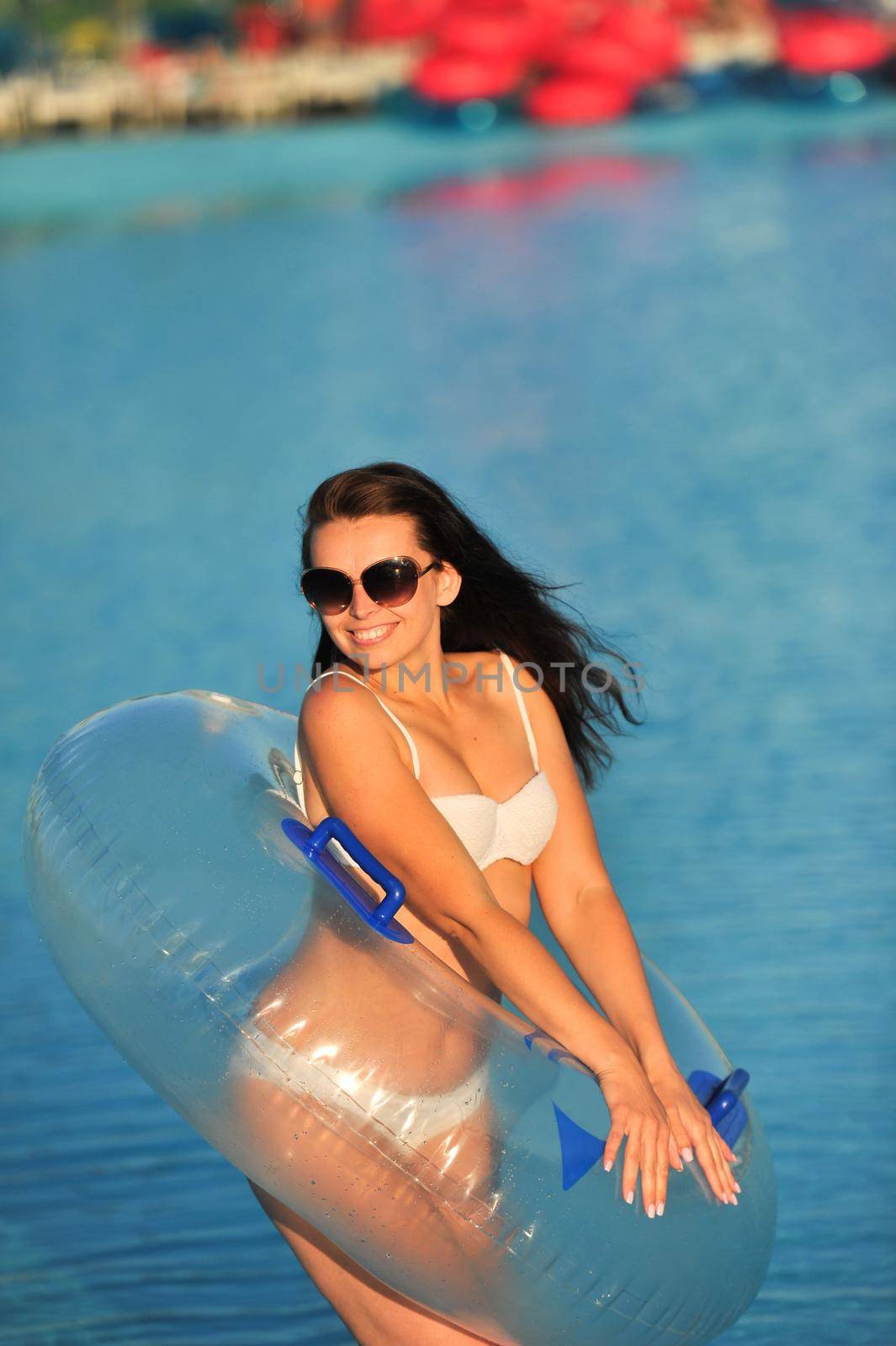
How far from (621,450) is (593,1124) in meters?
7.68

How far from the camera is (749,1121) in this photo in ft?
7.57

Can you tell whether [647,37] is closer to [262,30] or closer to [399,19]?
[399,19]

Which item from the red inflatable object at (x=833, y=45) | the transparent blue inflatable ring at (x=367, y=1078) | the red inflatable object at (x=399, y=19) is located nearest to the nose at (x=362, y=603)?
the transparent blue inflatable ring at (x=367, y=1078)

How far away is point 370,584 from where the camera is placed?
2.21m

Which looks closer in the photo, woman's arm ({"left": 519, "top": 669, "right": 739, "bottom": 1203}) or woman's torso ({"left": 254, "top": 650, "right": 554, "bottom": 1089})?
woman's torso ({"left": 254, "top": 650, "right": 554, "bottom": 1089})

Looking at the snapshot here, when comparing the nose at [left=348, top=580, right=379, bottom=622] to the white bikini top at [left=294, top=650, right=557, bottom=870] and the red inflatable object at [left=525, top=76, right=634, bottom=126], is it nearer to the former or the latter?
the white bikini top at [left=294, top=650, right=557, bottom=870]

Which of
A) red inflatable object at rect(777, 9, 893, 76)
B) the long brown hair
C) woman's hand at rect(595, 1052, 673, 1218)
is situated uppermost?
the long brown hair

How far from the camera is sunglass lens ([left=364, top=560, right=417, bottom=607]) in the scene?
221cm

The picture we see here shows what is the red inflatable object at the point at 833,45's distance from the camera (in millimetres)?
24625

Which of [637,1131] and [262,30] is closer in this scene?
[637,1131]

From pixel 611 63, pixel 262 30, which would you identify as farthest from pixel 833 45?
pixel 262 30

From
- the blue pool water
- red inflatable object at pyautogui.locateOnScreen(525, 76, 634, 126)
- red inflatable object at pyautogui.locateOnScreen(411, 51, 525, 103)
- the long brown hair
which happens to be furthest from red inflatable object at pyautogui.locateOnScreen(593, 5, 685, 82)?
the long brown hair

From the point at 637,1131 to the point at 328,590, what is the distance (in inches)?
30.0

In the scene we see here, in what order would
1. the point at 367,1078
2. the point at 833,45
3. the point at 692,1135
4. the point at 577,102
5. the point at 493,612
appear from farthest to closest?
the point at 577,102, the point at 833,45, the point at 493,612, the point at 692,1135, the point at 367,1078
